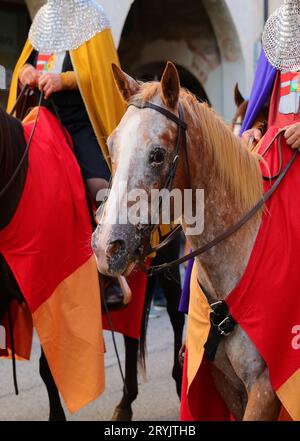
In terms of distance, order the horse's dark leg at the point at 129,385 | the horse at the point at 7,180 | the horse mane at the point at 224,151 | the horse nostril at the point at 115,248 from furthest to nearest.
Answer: the horse's dark leg at the point at 129,385
the horse at the point at 7,180
the horse mane at the point at 224,151
the horse nostril at the point at 115,248

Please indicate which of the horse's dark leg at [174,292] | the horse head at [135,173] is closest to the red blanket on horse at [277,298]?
the horse head at [135,173]

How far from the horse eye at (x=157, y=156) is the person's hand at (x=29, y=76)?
6.76 feet

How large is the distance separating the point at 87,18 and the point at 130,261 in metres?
2.21

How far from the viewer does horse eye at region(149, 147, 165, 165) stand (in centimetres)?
244

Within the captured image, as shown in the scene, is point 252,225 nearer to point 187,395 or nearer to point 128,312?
point 187,395

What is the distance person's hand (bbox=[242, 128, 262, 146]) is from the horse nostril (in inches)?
52.1

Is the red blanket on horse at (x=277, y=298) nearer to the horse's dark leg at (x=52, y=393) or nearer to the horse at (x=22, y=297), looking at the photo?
the horse at (x=22, y=297)

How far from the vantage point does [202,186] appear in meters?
2.66

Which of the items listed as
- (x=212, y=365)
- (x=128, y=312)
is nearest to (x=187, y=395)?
(x=212, y=365)

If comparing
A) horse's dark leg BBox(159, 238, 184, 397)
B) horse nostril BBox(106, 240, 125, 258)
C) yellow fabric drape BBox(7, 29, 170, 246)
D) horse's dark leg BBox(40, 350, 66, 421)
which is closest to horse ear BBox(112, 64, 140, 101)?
horse nostril BBox(106, 240, 125, 258)

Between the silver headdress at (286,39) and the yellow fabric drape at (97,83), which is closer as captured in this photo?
the silver headdress at (286,39)

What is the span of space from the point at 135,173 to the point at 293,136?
0.82 m

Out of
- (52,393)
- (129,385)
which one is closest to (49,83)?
(52,393)

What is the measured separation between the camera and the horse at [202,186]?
2.40 meters
